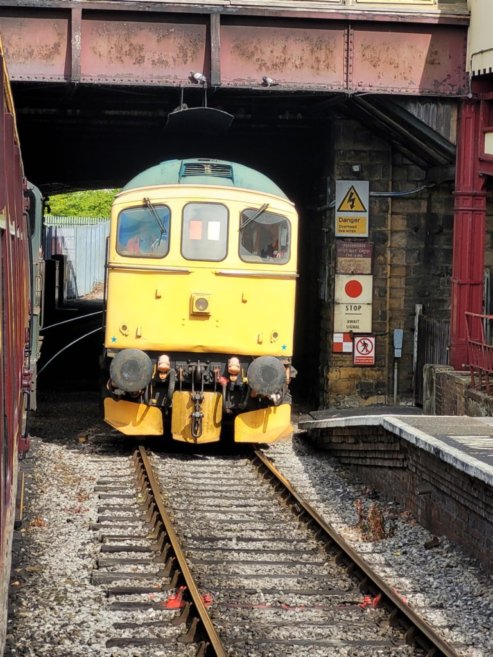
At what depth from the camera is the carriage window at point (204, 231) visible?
489 inches

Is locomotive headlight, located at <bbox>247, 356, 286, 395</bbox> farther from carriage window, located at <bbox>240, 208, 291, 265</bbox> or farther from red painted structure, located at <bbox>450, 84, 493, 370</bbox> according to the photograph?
red painted structure, located at <bbox>450, 84, 493, 370</bbox>

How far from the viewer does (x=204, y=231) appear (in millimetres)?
12484

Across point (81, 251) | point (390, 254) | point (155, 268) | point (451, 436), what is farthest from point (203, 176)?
point (81, 251)

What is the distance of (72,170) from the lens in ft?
76.7

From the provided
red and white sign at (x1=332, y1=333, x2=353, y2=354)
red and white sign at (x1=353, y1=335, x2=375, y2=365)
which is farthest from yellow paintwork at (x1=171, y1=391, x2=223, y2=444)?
red and white sign at (x1=353, y1=335, x2=375, y2=365)

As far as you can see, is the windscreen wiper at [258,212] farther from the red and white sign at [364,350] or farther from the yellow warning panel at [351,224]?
the red and white sign at [364,350]

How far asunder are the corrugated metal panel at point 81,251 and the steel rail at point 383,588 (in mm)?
35221

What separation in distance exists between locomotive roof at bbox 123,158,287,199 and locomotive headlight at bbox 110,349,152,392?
6.94 ft

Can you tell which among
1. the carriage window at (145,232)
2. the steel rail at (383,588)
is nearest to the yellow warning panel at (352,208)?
the carriage window at (145,232)

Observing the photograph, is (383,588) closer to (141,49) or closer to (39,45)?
(141,49)

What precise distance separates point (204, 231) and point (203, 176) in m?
0.80

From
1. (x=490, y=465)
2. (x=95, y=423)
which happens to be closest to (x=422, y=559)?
(x=490, y=465)

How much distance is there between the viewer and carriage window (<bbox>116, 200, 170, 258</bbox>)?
12.5m

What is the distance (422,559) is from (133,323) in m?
4.92
